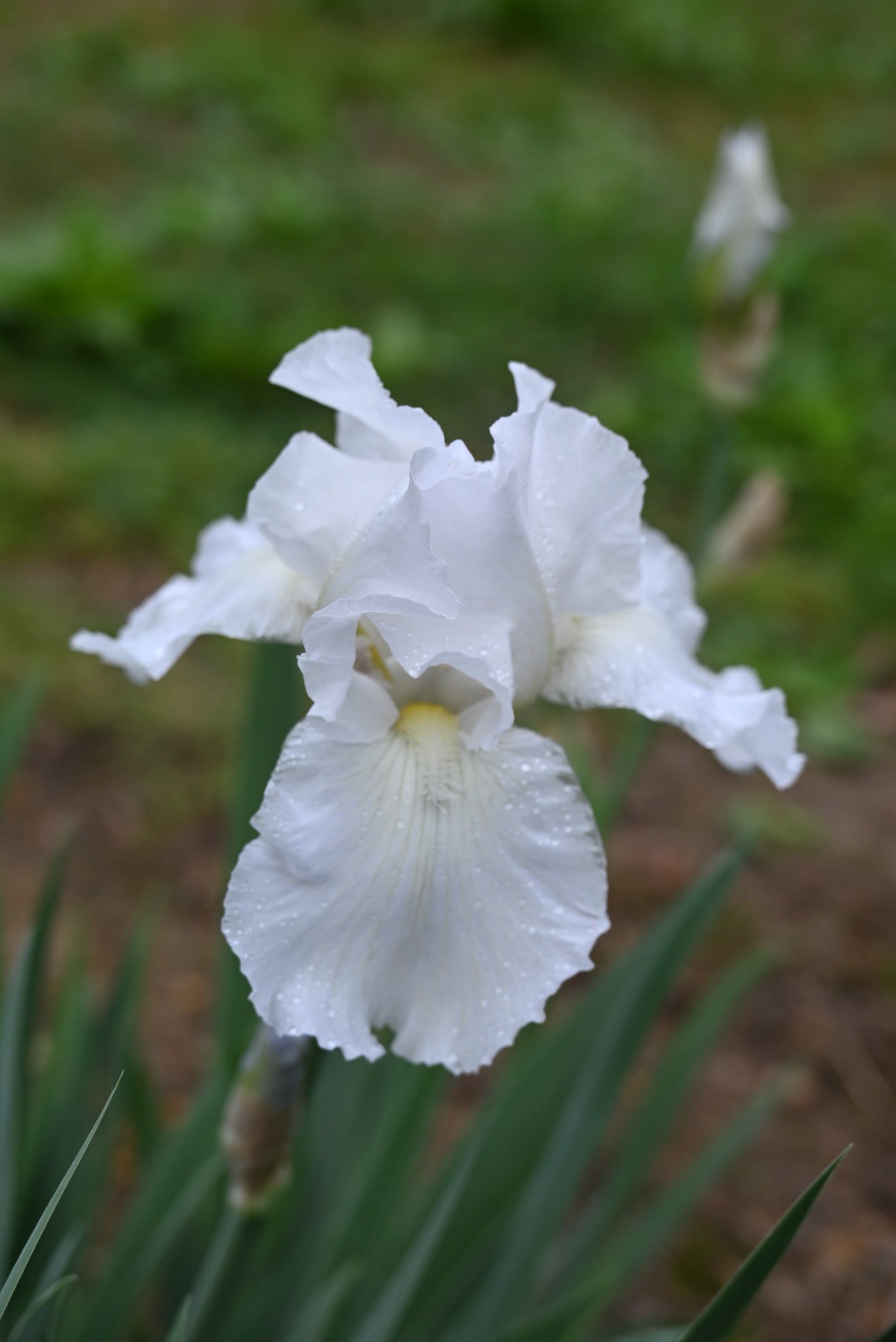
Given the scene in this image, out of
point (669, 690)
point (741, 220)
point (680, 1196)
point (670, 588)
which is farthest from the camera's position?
point (741, 220)

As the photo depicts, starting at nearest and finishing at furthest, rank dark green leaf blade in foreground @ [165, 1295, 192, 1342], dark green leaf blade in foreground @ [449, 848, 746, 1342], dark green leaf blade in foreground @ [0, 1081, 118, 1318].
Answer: dark green leaf blade in foreground @ [0, 1081, 118, 1318]
dark green leaf blade in foreground @ [165, 1295, 192, 1342]
dark green leaf blade in foreground @ [449, 848, 746, 1342]

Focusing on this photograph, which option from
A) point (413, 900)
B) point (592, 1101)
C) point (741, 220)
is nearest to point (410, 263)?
point (741, 220)

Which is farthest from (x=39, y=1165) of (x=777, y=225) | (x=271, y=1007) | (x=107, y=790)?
(x=777, y=225)

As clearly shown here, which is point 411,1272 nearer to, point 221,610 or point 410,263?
point 221,610

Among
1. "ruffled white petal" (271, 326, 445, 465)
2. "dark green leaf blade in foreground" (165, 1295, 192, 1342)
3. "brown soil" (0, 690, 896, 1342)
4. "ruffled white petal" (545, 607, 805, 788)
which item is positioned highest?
"ruffled white petal" (271, 326, 445, 465)

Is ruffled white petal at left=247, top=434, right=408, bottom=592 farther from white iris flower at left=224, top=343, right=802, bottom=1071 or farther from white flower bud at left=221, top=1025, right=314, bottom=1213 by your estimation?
white flower bud at left=221, top=1025, right=314, bottom=1213

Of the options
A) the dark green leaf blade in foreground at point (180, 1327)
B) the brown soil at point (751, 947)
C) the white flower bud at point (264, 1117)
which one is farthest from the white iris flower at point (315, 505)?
the brown soil at point (751, 947)

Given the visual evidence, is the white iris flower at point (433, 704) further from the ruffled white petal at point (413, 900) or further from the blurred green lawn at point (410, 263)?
the blurred green lawn at point (410, 263)

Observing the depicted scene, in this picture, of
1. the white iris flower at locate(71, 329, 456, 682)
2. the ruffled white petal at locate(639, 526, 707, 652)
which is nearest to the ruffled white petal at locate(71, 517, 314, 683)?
the white iris flower at locate(71, 329, 456, 682)

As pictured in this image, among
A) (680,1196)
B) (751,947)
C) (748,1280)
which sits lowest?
(751,947)
